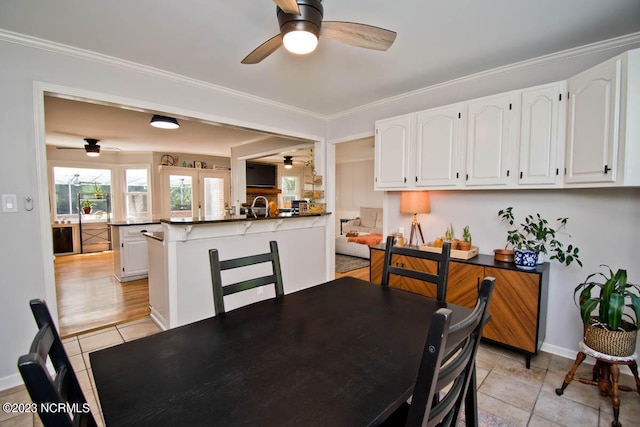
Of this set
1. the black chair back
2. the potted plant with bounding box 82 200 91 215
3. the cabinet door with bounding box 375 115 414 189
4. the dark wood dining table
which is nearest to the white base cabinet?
the potted plant with bounding box 82 200 91 215

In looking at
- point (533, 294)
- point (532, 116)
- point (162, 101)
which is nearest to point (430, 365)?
point (533, 294)

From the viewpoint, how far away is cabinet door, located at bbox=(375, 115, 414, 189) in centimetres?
311

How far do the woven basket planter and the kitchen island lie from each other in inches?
112

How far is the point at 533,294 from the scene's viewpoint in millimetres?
2254

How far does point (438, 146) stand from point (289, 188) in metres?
7.47

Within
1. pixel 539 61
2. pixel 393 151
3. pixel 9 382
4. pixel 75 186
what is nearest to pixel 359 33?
pixel 393 151

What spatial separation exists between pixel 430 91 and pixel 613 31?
141 cm

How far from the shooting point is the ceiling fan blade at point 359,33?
1637 mm

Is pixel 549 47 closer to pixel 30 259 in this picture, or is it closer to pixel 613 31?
pixel 613 31

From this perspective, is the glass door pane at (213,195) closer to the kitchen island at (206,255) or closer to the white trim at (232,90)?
the kitchen island at (206,255)

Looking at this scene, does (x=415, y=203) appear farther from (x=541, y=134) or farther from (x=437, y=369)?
(x=437, y=369)

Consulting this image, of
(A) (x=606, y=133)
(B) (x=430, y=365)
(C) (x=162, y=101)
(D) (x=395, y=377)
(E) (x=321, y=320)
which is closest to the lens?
(B) (x=430, y=365)

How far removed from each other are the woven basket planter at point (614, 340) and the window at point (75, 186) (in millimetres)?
9110

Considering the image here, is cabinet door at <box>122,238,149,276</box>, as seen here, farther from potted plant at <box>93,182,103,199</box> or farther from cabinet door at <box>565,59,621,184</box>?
cabinet door at <box>565,59,621,184</box>
